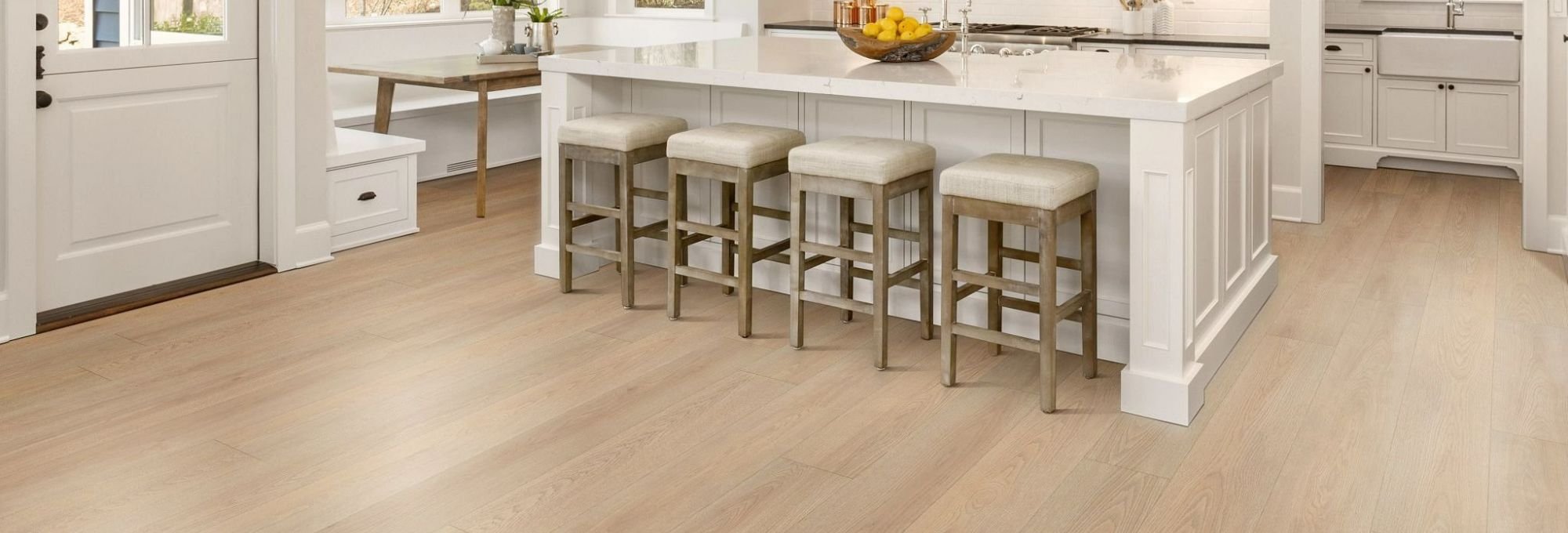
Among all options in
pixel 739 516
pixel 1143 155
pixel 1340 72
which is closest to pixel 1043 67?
pixel 1143 155

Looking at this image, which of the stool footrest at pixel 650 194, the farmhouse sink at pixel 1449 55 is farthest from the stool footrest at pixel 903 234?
the farmhouse sink at pixel 1449 55

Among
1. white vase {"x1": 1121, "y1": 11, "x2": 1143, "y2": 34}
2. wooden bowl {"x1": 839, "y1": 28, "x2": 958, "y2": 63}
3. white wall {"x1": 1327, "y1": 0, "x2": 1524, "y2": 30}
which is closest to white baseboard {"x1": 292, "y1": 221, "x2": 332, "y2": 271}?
wooden bowl {"x1": 839, "y1": 28, "x2": 958, "y2": 63}

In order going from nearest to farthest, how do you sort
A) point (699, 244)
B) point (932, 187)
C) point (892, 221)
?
point (932, 187) < point (892, 221) < point (699, 244)

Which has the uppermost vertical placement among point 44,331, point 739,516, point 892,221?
point 892,221

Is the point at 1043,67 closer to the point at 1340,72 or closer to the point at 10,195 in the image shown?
the point at 10,195

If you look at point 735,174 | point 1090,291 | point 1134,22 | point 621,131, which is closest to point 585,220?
point 621,131

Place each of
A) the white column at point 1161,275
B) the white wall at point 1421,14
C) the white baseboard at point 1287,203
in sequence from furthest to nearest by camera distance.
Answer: the white wall at point 1421,14, the white baseboard at point 1287,203, the white column at point 1161,275

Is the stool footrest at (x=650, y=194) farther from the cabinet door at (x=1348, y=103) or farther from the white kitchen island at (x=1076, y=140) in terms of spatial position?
the cabinet door at (x=1348, y=103)

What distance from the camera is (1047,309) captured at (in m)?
3.21

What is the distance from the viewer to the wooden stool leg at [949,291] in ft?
11.0

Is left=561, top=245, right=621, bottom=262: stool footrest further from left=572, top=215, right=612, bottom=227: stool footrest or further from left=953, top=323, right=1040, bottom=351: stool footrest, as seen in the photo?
left=953, top=323, right=1040, bottom=351: stool footrest

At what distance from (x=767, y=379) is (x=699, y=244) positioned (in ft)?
4.28

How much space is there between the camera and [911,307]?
4.13 meters

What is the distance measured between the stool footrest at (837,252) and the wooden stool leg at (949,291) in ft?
1.00
